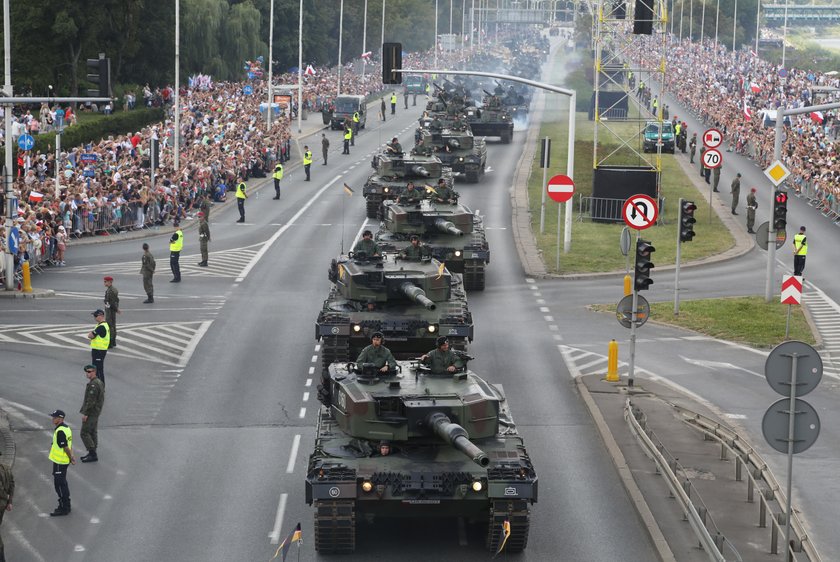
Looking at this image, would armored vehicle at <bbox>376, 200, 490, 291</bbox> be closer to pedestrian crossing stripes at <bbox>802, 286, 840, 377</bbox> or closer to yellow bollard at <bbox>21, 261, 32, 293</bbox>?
pedestrian crossing stripes at <bbox>802, 286, 840, 377</bbox>

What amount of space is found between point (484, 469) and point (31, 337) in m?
18.2

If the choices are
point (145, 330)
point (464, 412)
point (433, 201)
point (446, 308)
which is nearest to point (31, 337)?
point (145, 330)

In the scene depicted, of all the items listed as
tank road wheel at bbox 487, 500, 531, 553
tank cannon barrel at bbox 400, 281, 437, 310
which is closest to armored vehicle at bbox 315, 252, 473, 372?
tank cannon barrel at bbox 400, 281, 437, 310

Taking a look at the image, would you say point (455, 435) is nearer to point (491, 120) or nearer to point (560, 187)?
point (560, 187)

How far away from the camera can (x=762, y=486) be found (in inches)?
880

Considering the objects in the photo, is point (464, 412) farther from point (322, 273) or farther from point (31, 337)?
point (322, 273)

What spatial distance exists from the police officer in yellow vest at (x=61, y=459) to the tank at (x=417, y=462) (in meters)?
3.83

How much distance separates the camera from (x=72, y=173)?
5419 cm

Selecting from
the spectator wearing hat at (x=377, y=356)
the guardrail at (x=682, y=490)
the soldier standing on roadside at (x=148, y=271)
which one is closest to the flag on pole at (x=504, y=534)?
the guardrail at (x=682, y=490)

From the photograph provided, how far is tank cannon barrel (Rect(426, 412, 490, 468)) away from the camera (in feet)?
61.9

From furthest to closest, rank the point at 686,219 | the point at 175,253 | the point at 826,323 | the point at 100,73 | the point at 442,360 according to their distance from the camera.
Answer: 1. the point at 175,253
2. the point at 826,323
3. the point at 686,219
4. the point at 100,73
5. the point at 442,360

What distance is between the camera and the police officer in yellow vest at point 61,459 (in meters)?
22.5

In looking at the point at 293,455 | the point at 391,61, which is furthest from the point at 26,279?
the point at 293,455

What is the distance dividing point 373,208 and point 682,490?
36.2 m
